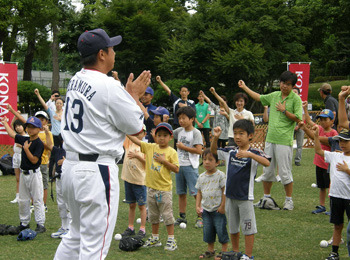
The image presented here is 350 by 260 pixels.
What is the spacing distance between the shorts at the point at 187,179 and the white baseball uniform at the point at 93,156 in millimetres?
3636

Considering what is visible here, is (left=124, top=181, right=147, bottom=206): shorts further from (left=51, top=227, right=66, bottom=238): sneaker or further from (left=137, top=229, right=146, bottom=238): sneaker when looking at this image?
(left=51, top=227, right=66, bottom=238): sneaker

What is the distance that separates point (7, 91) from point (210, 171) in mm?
8921

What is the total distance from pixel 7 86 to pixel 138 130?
33.2 feet

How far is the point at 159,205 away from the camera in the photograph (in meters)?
6.00

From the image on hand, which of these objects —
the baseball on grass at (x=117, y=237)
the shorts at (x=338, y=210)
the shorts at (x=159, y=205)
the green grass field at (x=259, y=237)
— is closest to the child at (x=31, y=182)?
the green grass field at (x=259, y=237)

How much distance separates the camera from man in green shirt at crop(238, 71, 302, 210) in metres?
7.84

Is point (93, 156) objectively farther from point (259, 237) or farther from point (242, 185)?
Result: point (259, 237)

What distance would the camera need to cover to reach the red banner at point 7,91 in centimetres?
1242

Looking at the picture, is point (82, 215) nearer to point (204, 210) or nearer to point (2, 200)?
point (204, 210)

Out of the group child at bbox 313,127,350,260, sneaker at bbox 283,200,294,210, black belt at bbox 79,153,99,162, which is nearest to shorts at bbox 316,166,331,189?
sneaker at bbox 283,200,294,210

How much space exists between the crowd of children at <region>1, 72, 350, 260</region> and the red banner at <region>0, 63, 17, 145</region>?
358 cm

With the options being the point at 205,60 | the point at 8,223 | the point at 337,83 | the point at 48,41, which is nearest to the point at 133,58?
the point at 205,60

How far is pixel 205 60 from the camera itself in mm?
24688

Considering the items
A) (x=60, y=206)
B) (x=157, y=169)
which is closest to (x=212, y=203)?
(x=157, y=169)
